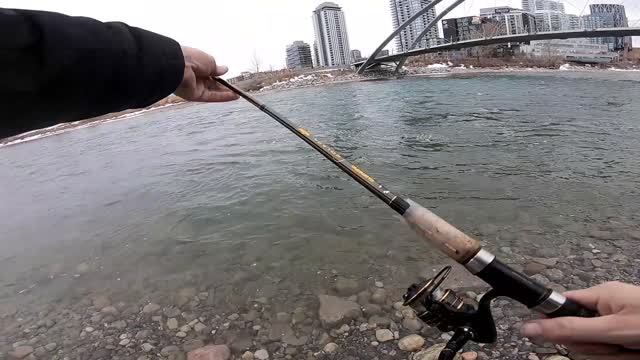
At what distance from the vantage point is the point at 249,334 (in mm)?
3895

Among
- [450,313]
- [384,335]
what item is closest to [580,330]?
[450,313]

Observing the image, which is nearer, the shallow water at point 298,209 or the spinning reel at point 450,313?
the spinning reel at point 450,313

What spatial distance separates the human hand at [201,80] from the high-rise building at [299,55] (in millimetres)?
156377

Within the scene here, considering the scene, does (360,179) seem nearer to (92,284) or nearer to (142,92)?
(142,92)

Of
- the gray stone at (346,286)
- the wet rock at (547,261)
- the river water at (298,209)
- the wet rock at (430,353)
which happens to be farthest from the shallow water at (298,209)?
the wet rock at (430,353)

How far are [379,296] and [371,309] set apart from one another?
254 mm

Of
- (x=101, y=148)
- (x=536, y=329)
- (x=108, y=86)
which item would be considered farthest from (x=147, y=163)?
(x=536, y=329)

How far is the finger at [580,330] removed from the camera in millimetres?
1293

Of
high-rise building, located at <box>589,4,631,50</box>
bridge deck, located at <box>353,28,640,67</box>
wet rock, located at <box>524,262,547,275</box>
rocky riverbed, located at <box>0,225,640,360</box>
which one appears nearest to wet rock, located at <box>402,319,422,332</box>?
rocky riverbed, located at <box>0,225,640,360</box>

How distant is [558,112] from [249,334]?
615 inches

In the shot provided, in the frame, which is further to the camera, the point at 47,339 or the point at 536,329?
the point at 47,339

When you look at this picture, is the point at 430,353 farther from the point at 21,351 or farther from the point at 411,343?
the point at 21,351

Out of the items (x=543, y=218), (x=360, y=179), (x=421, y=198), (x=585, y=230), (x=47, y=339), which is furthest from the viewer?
(x=421, y=198)

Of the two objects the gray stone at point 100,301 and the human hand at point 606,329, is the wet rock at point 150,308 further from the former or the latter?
the human hand at point 606,329
